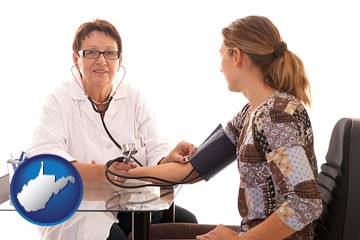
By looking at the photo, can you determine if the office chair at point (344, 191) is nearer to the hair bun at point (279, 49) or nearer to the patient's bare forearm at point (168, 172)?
the hair bun at point (279, 49)

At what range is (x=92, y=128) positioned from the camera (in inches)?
101

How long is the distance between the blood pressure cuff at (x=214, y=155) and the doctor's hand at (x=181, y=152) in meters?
0.11

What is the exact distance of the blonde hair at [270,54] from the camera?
1868 mm

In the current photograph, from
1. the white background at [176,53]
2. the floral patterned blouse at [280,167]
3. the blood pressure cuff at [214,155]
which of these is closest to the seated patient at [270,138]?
the floral patterned blouse at [280,167]

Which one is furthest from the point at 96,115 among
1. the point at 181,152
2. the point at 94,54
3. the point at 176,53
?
the point at 176,53

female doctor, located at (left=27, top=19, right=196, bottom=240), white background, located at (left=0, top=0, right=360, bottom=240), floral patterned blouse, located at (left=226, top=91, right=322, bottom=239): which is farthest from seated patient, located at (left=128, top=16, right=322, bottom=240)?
white background, located at (left=0, top=0, right=360, bottom=240)

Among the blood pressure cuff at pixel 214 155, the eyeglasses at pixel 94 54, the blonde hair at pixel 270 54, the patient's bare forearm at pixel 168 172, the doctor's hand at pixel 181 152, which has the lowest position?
the patient's bare forearm at pixel 168 172

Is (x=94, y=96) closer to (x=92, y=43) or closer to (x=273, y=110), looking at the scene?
(x=92, y=43)

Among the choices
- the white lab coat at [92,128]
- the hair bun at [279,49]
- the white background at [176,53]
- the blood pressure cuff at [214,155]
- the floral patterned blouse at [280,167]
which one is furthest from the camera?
the white background at [176,53]

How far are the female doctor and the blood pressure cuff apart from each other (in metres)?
0.27

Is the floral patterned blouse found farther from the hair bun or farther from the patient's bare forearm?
the patient's bare forearm

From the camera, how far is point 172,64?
368cm

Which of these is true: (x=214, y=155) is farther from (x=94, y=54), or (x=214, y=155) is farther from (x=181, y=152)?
(x=94, y=54)

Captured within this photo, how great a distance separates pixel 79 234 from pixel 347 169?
92 centimetres
